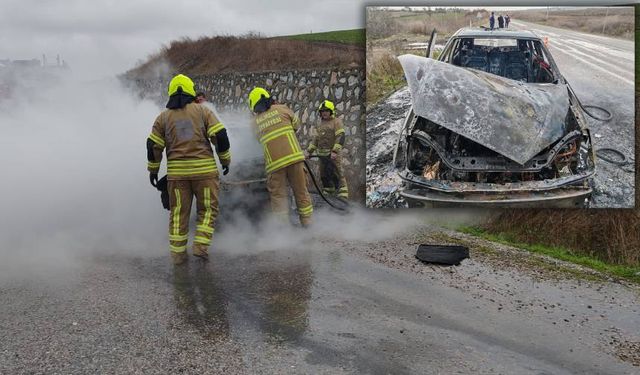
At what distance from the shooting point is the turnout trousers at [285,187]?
703 cm

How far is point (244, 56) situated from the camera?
12250mm

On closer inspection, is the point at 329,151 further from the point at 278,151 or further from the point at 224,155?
the point at 224,155

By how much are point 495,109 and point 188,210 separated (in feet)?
13.0

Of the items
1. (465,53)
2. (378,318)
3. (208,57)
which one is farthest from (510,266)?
(208,57)


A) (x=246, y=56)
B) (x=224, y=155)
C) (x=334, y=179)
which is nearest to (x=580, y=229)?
(x=334, y=179)

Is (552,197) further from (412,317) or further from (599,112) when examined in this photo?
(412,317)

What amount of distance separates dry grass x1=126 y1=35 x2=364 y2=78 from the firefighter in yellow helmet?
212 cm

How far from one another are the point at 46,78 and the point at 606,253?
8.13 meters

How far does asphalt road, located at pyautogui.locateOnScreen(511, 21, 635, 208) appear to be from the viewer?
26.7 ft

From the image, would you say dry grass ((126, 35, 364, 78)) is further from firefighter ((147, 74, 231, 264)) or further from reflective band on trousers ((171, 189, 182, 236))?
reflective band on trousers ((171, 189, 182, 236))

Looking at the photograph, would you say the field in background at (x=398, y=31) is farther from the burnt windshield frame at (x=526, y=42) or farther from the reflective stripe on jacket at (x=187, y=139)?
the reflective stripe on jacket at (x=187, y=139)

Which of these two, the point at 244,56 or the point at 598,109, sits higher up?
the point at 244,56

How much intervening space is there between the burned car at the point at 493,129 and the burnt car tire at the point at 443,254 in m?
1.33

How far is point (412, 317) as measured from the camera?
473 cm
